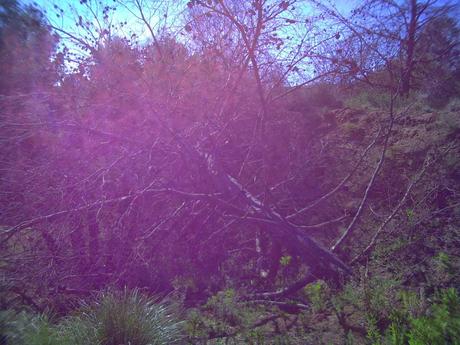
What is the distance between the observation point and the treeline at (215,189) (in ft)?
16.0

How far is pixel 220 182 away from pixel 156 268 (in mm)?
1591

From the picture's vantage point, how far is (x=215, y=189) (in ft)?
22.9

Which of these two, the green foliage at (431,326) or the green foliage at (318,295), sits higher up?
the green foliage at (431,326)

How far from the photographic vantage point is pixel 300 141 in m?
9.09

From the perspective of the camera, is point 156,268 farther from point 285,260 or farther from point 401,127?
point 401,127

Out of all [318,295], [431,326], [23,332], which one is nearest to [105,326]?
[23,332]

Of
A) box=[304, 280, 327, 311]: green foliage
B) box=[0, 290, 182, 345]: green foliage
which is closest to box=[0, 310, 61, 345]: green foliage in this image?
box=[0, 290, 182, 345]: green foliage

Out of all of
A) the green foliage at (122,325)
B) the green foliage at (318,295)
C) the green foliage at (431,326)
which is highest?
the green foliage at (122,325)

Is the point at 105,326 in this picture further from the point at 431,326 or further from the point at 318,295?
the point at 431,326

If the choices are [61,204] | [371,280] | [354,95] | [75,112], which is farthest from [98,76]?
[354,95]

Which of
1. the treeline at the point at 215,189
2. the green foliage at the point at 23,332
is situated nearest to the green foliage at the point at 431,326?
the treeline at the point at 215,189

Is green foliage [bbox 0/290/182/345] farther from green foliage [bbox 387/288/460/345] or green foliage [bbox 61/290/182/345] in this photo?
green foliage [bbox 387/288/460/345]

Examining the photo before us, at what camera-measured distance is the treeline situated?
4.87m

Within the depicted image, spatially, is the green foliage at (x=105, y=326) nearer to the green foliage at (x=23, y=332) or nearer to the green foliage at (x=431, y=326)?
the green foliage at (x=23, y=332)
